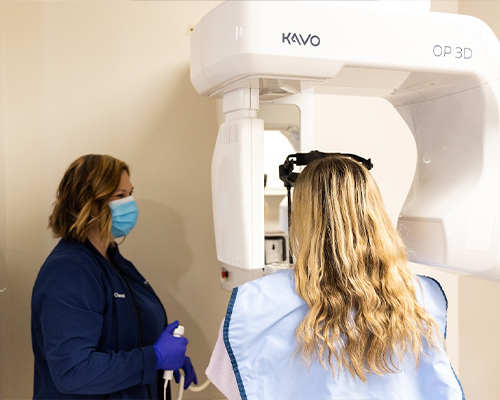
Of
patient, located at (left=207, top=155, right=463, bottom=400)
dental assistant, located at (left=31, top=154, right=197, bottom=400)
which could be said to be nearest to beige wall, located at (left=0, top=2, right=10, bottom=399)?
dental assistant, located at (left=31, top=154, right=197, bottom=400)

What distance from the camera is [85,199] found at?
169cm

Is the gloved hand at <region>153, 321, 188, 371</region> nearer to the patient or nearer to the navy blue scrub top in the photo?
the navy blue scrub top

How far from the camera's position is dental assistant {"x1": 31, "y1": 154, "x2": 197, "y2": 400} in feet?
4.85

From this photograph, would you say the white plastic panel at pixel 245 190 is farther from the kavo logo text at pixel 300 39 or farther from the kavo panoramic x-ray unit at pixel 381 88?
the kavo logo text at pixel 300 39

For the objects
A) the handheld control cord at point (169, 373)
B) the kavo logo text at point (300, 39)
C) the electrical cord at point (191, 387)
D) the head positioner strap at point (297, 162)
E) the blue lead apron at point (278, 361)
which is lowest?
the electrical cord at point (191, 387)

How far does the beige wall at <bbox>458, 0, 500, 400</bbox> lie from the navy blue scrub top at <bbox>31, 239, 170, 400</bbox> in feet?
4.26

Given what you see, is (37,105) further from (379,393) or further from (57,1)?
(379,393)

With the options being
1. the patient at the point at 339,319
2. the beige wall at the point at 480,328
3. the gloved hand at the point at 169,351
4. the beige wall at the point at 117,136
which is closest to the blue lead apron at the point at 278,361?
the patient at the point at 339,319

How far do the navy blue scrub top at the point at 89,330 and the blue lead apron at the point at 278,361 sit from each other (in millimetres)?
584

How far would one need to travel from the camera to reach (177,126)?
6.88 ft

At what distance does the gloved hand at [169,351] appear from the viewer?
5.42 feet

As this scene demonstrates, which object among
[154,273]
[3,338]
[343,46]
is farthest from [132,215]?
[343,46]

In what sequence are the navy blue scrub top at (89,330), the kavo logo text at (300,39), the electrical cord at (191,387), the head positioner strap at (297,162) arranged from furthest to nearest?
the electrical cord at (191,387) < the navy blue scrub top at (89,330) < the head positioner strap at (297,162) < the kavo logo text at (300,39)

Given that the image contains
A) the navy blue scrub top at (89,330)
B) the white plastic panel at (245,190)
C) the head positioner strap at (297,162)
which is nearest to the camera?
the white plastic panel at (245,190)
